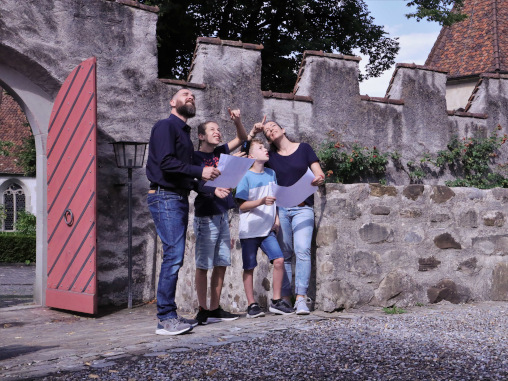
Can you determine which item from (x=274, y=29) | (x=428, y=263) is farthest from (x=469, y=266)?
(x=274, y=29)

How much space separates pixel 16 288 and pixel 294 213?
22.3ft

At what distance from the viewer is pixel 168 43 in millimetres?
14711

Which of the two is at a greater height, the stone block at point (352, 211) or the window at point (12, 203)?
the stone block at point (352, 211)

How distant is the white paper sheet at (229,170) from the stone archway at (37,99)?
320cm

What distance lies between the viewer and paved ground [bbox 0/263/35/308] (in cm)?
853

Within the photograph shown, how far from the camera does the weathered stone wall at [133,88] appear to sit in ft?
24.3

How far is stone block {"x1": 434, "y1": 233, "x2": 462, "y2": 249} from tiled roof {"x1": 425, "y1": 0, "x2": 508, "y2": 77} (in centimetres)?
1376

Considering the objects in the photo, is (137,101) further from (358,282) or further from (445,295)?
(445,295)

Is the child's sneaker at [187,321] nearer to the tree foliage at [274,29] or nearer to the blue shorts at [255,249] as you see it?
the blue shorts at [255,249]

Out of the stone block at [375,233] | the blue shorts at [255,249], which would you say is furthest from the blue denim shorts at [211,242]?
the stone block at [375,233]

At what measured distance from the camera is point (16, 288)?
1127 cm

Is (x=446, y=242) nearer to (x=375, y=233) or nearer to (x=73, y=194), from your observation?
(x=375, y=233)

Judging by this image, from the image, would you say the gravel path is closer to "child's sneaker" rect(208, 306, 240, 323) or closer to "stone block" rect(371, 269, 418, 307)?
"child's sneaker" rect(208, 306, 240, 323)

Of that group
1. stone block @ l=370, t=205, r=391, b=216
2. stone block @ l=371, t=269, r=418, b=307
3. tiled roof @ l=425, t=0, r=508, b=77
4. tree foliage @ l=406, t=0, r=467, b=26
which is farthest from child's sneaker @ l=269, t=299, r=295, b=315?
tiled roof @ l=425, t=0, r=508, b=77
